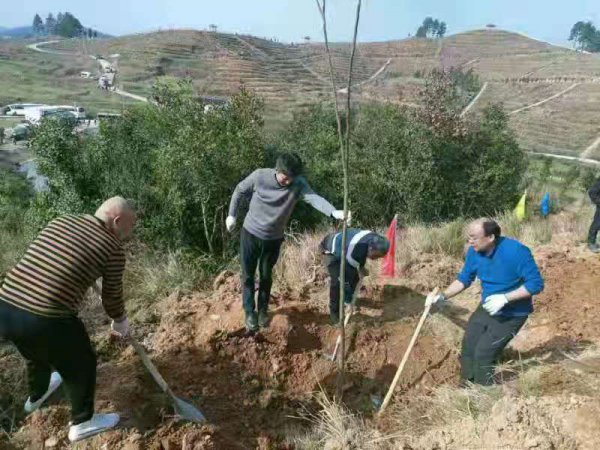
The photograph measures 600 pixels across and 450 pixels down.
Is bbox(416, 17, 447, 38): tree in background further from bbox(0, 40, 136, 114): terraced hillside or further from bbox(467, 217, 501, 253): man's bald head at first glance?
bbox(467, 217, 501, 253): man's bald head

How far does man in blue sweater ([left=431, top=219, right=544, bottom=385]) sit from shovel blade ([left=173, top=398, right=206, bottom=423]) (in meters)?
1.90

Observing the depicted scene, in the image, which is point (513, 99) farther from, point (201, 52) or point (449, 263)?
point (449, 263)

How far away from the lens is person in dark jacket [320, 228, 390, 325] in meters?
4.06

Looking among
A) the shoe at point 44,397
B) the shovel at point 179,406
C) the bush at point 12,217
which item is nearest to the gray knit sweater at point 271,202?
the shovel at point 179,406

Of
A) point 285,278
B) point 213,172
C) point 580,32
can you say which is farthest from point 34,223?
point 580,32

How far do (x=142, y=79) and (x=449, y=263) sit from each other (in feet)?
167

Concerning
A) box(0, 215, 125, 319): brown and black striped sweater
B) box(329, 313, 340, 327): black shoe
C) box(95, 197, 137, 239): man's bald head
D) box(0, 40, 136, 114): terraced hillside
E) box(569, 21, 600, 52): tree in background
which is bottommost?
box(329, 313, 340, 327): black shoe

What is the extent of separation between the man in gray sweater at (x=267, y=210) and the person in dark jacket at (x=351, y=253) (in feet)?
0.97

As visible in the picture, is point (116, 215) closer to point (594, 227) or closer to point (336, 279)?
point (336, 279)

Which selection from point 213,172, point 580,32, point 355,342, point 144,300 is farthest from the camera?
point 580,32

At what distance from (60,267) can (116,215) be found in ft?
1.30

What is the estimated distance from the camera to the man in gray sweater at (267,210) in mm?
3943

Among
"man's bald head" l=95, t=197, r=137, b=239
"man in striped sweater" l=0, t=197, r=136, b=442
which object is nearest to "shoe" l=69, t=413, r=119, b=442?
"man in striped sweater" l=0, t=197, r=136, b=442

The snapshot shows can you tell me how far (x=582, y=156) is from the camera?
34719 mm
